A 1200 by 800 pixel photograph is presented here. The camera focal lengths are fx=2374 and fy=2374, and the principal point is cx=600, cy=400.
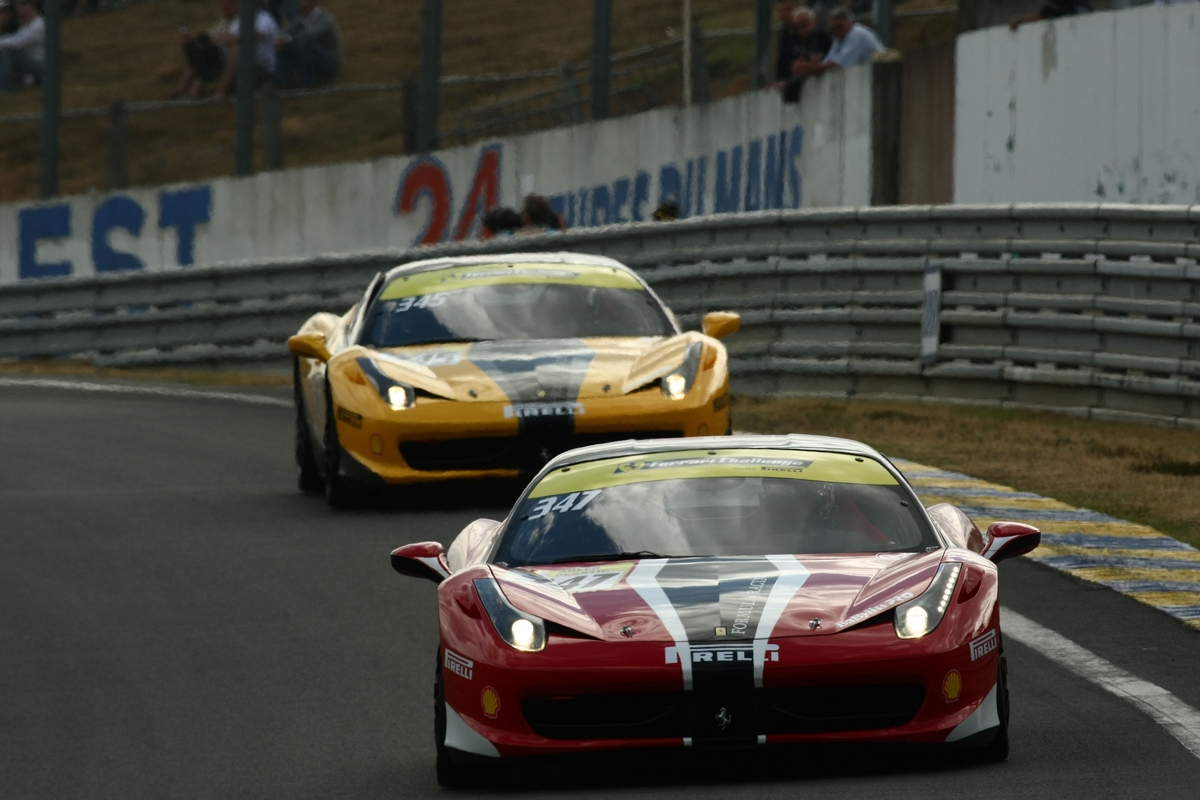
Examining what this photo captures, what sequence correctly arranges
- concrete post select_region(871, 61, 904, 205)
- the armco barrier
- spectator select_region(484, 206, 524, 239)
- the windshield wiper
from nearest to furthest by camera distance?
the windshield wiper, the armco barrier, concrete post select_region(871, 61, 904, 205), spectator select_region(484, 206, 524, 239)

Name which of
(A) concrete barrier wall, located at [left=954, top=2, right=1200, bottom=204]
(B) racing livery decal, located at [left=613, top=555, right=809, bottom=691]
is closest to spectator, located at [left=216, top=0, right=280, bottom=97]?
(A) concrete barrier wall, located at [left=954, top=2, right=1200, bottom=204]

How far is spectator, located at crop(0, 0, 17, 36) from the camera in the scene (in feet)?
109

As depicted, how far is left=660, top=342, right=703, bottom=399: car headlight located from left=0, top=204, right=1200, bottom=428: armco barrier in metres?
3.37

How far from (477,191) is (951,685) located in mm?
20358

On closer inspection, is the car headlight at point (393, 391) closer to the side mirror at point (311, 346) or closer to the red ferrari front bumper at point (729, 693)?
the side mirror at point (311, 346)

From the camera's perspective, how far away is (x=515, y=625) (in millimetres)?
6102

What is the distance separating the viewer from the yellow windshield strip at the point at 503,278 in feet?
41.8

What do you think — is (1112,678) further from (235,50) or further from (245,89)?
(235,50)

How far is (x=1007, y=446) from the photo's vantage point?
1363 centimetres

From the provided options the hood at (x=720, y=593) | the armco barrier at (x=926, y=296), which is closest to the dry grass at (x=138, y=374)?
the armco barrier at (x=926, y=296)

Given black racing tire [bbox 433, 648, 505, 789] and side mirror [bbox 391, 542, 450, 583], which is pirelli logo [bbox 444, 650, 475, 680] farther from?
side mirror [bbox 391, 542, 450, 583]

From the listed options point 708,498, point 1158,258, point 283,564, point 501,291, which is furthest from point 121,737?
point 1158,258

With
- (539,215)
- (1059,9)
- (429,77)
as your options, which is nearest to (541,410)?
(1059,9)

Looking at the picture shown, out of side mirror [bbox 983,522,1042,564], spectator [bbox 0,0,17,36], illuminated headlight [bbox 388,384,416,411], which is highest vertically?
spectator [bbox 0,0,17,36]
